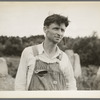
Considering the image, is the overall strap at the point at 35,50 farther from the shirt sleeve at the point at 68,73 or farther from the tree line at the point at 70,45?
the shirt sleeve at the point at 68,73

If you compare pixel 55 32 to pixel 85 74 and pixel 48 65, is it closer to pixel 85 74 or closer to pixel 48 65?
pixel 48 65

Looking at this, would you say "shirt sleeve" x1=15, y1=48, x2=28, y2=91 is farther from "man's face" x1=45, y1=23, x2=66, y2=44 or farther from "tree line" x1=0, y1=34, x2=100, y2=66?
"man's face" x1=45, y1=23, x2=66, y2=44

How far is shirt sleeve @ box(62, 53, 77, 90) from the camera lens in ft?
5.41

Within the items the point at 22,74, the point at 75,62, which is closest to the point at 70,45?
the point at 75,62

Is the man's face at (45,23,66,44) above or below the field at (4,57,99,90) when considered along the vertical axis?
above

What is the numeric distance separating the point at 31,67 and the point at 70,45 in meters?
0.32

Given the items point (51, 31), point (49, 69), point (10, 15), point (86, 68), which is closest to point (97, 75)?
point (86, 68)

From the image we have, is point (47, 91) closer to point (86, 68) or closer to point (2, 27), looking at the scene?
point (86, 68)

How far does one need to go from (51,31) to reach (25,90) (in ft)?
1.51

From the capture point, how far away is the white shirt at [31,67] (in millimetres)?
1645

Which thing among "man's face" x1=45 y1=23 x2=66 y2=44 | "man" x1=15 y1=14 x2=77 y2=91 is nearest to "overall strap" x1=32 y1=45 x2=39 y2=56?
"man" x1=15 y1=14 x2=77 y2=91

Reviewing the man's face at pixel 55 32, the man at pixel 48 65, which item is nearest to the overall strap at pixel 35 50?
the man at pixel 48 65

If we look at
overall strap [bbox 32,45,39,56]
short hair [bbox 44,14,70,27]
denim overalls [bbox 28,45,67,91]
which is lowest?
denim overalls [bbox 28,45,67,91]

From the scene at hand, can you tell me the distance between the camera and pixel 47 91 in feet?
5.34
